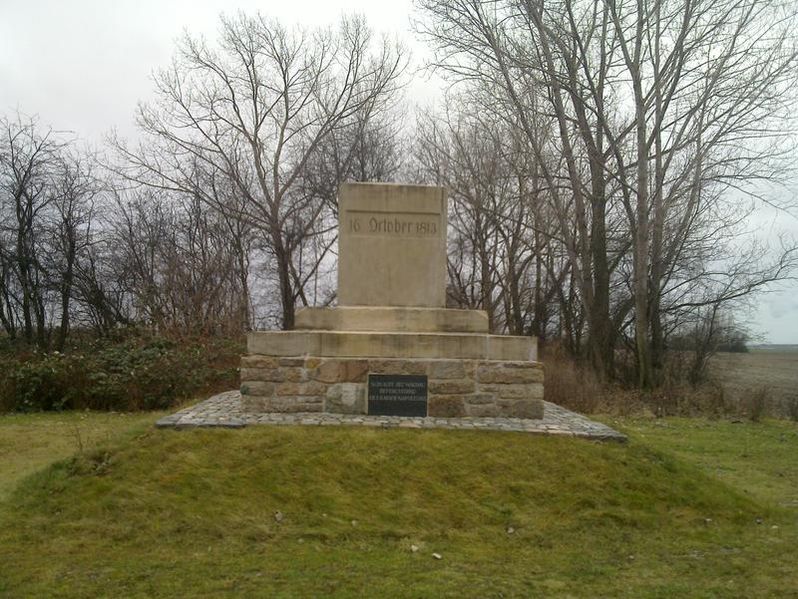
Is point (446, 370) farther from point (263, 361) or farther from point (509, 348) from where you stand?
point (263, 361)

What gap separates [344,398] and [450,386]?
114 centimetres

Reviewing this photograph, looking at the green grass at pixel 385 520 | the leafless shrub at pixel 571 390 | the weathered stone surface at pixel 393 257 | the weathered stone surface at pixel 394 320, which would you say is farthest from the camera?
the leafless shrub at pixel 571 390

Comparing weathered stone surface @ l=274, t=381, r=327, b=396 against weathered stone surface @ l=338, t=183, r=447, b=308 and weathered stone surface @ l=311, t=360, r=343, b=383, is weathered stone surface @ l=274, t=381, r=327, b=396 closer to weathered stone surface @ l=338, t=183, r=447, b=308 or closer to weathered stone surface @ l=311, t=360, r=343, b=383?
weathered stone surface @ l=311, t=360, r=343, b=383

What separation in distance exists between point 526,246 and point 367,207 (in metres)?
15.1

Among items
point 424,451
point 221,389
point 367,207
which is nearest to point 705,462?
point 424,451

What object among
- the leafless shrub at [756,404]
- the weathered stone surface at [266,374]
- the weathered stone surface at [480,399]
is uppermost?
the weathered stone surface at [266,374]

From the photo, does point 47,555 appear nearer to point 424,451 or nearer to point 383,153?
point 424,451

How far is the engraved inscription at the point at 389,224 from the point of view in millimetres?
8422

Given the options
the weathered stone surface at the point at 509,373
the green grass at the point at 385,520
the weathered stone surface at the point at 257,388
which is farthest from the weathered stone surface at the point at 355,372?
the weathered stone surface at the point at 509,373

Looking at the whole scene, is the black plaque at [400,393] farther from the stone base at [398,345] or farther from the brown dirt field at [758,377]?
the brown dirt field at [758,377]

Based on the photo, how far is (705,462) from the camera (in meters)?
8.32

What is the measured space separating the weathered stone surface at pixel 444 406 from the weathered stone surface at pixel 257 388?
1.69 metres

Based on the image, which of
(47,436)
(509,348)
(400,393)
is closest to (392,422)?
(400,393)

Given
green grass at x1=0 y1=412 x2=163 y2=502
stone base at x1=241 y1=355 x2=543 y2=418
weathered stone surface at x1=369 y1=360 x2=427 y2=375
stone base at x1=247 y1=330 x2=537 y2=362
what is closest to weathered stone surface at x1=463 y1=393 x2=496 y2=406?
stone base at x1=241 y1=355 x2=543 y2=418
